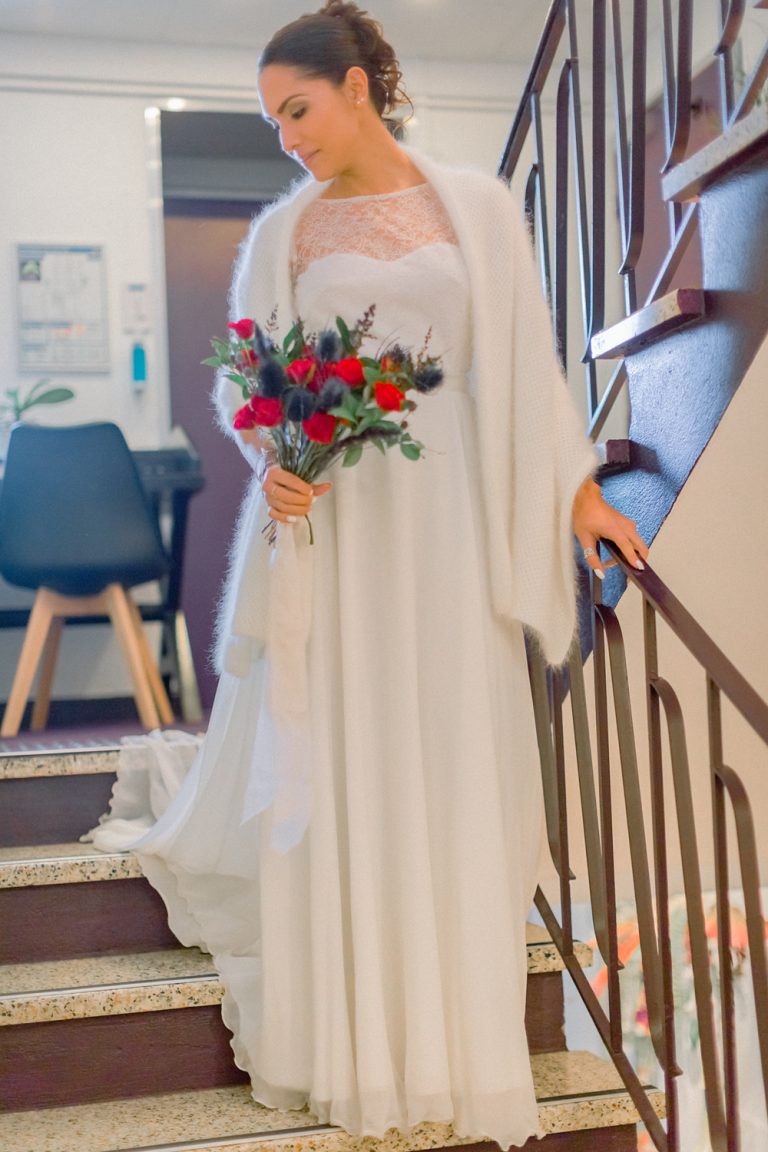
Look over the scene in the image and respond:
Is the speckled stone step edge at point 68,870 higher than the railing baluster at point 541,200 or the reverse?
the reverse

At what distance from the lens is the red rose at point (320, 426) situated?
→ 1528mm

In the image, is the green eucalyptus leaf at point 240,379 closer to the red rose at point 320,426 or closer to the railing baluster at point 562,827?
the red rose at point 320,426

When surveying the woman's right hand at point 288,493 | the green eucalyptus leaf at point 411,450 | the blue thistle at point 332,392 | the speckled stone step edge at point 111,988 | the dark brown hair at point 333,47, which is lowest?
the speckled stone step edge at point 111,988

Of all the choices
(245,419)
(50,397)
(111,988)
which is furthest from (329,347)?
(50,397)

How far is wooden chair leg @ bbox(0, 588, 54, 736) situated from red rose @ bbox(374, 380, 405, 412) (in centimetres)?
217

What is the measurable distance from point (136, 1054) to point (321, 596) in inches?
32.2

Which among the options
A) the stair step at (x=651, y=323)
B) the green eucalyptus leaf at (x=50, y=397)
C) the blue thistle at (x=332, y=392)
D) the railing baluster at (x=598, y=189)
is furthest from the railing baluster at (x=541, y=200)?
the green eucalyptus leaf at (x=50, y=397)

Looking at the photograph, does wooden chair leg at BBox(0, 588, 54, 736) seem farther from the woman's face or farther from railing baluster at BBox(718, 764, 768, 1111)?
railing baluster at BBox(718, 764, 768, 1111)

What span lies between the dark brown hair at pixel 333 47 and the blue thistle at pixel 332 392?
0.53m

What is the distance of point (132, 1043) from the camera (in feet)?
6.31

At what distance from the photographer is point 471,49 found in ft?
16.9

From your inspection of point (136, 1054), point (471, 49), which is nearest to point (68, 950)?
point (136, 1054)

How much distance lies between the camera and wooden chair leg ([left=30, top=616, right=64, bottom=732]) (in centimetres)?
396

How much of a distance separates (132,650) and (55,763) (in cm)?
125
